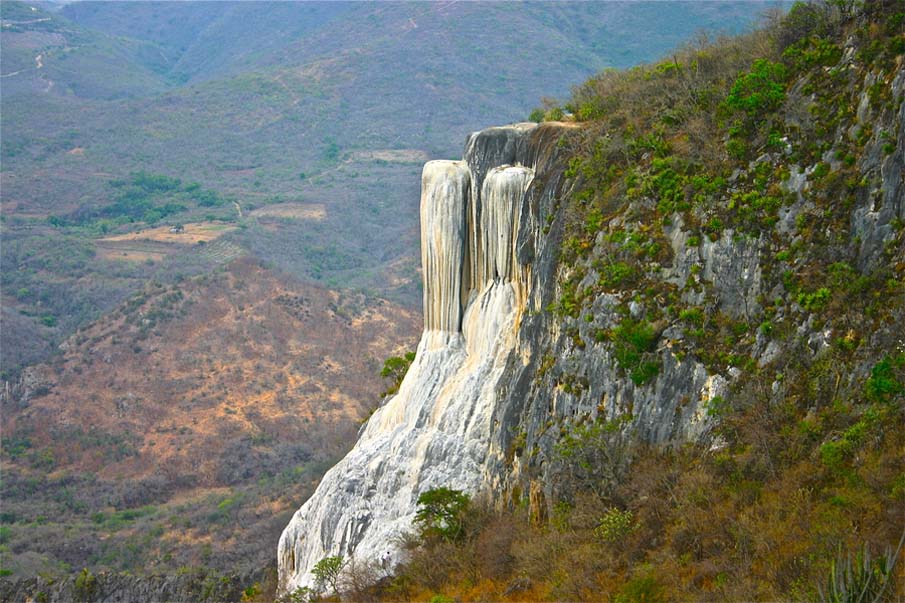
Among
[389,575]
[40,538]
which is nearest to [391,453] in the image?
[389,575]

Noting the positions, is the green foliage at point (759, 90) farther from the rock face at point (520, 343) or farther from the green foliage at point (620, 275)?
the green foliage at point (620, 275)

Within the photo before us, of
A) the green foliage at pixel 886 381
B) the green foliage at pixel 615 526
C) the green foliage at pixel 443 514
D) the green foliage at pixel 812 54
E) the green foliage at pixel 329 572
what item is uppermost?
the green foliage at pixel 812 54

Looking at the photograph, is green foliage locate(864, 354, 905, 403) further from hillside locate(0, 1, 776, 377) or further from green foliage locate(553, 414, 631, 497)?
hillside locate(0, 1, 776, 377)

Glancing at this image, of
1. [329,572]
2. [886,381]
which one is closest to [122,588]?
[329,572]

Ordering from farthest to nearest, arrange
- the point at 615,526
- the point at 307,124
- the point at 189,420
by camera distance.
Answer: the point at 307,124
the point at 189,420
the point at 615,526

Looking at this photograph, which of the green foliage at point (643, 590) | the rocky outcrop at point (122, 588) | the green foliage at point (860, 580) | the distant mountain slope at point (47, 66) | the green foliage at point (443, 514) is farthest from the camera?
the distant mountain slope at point (47, 66)

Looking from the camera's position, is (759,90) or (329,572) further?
(329,572)

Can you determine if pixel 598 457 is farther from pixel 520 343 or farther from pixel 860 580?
pixel 860 580

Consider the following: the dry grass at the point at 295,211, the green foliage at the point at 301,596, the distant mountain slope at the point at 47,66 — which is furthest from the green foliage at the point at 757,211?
the distant mountain slope at the point at 47,66
